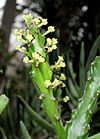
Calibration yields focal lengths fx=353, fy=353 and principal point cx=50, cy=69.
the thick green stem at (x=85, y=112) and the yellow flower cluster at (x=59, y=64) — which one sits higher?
the yellow flower cluster at (x=59, y=64)

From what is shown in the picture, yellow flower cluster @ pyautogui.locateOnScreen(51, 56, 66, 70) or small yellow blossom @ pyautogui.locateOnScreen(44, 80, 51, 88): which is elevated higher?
yellow flower cluster @ pyautogui.locateOnScreen(51, 56, 66, 70)

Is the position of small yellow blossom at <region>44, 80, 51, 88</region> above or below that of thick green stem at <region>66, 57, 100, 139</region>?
above

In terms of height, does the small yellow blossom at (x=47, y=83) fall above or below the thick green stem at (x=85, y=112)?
above

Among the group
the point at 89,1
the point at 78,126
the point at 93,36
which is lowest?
the point at 78,126

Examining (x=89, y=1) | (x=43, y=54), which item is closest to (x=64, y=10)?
(x=89, y=1)

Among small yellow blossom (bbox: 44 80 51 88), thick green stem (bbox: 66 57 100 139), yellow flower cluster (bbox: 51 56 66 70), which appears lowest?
thick green stem (bbox: 66 57 100 139)

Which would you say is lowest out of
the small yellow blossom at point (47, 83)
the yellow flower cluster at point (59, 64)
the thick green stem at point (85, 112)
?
the thick green stem at point (85, 112)

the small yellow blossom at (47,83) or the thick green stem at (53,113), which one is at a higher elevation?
the small yellow blossom at (47,83)

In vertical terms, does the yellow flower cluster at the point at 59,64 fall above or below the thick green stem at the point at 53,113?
above

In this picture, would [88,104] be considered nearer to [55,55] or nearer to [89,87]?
[89,87]

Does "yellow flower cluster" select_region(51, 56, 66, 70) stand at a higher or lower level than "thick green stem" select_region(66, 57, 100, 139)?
higher

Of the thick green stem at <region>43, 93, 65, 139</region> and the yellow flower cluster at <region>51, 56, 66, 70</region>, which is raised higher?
the yellow flower cluster at <region>51, 56, 66, 70</region>
